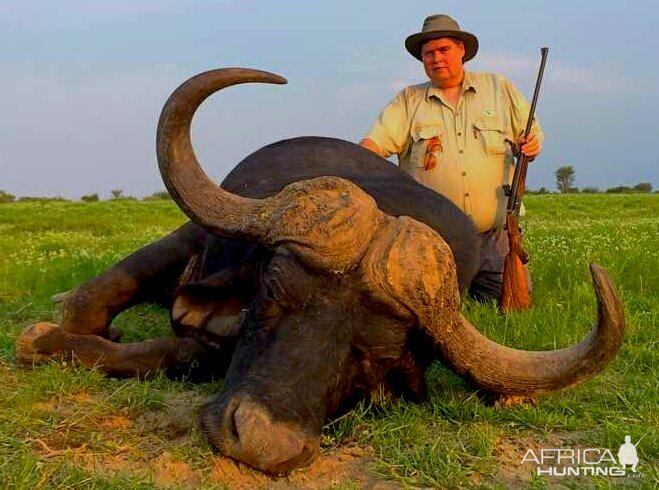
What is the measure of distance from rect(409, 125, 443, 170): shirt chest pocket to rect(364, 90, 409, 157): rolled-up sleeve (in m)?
0.12

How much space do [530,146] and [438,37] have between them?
Answer: 3.65ft

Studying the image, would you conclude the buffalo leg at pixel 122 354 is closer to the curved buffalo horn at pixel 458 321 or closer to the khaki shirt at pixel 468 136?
the curved buffalo horn at pixel 458 321

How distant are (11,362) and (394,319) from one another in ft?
7.91

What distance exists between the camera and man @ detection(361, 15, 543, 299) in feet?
20.3

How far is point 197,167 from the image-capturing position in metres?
3.24

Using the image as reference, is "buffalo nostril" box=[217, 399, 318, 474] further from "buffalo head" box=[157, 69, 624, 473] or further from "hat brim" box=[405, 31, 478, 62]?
"hat brim" box=[405, 31, 478, 62]

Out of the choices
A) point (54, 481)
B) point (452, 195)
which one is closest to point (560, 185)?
point (452, 195)

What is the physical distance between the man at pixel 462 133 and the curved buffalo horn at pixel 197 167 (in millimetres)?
3213

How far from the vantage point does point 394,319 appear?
2.89 m

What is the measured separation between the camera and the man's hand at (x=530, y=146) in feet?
19.7

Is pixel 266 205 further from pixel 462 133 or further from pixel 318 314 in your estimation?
pixel 462 133

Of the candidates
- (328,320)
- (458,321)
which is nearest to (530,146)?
(458,321)

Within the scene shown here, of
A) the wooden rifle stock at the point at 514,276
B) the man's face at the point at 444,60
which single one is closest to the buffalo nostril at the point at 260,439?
the wooden rifle stock at the point at 514,276
